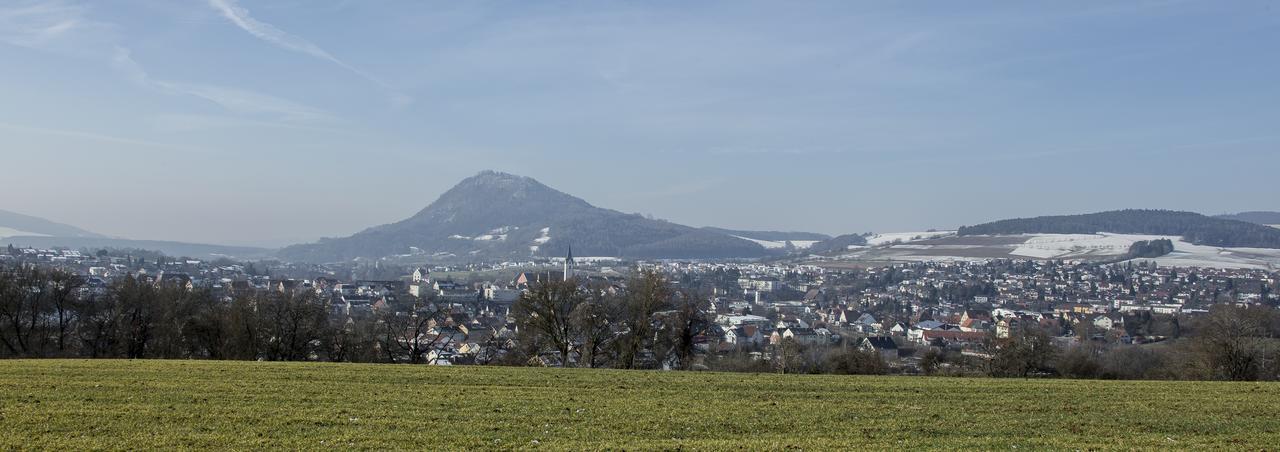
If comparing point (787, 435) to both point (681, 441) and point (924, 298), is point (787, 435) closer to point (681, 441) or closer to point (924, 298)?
point (681, 441)

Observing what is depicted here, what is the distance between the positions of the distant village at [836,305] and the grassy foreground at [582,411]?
20624 millimetres

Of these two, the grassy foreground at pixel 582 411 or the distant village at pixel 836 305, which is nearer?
the grassy foreground at pixel 582 411

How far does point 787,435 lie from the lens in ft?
50.1

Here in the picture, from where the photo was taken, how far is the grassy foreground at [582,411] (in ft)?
46.8

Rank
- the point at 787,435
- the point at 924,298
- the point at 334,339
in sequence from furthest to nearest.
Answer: the point at 924,298
the point at 334,339
the point at 787,435

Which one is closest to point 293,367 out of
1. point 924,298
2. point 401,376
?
point 401,376

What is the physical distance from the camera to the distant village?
54312mm

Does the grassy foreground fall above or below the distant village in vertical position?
above

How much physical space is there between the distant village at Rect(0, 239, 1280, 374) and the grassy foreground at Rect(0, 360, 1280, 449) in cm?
2062

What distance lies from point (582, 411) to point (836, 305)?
13770 cm

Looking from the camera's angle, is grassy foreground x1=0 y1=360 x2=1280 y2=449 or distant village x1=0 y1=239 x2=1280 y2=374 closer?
grassy foreground x1=0 y1=360 x2=1280 y2=449

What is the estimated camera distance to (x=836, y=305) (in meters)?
151

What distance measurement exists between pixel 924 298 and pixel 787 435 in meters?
159

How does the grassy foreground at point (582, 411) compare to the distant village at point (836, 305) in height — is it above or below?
above
